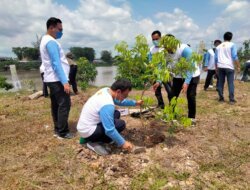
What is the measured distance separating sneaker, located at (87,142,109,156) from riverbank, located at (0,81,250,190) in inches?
2.8

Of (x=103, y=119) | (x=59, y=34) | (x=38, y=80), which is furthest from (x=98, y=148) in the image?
(x=38, y=80)

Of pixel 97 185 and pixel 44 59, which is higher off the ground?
pixel 44 59

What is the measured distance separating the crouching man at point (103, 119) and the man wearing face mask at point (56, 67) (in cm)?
60

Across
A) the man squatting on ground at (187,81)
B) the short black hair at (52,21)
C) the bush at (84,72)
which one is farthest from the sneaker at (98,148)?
the bush at (84,72)

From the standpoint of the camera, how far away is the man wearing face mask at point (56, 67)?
13.4ft

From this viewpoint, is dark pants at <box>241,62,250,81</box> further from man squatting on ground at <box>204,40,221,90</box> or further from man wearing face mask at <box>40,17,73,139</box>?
man wearing face mask at <box>40,17,73,139</box>

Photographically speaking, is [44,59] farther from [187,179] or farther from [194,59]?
[187,179]

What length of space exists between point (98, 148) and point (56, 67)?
125 cm

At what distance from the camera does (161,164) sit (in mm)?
3664

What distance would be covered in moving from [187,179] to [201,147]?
0.92 metres

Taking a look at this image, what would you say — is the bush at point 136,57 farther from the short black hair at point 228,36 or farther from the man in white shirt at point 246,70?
the man in white shirt at point 246,70

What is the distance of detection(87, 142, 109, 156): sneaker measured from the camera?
150 inches

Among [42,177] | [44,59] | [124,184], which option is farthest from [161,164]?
[44,59]

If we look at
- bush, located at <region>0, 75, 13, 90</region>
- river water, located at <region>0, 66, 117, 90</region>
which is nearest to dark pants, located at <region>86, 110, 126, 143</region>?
river water, located at <region>0, 66, 117, 90</region>
